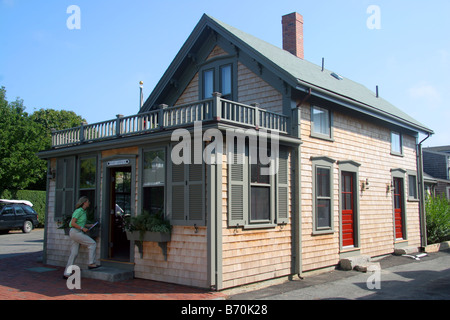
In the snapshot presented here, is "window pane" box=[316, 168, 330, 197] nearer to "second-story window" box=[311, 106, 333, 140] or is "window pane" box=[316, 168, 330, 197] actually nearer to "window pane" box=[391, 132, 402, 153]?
"second-story window" box=[311, 106, 333, 140]

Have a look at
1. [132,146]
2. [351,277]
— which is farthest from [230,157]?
[351,277]

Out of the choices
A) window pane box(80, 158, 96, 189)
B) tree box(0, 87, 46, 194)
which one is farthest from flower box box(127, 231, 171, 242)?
tree box(0, 87, 46, 194)

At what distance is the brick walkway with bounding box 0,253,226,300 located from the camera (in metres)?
8.30

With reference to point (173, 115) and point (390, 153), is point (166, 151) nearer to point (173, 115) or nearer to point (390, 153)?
point (173, 115)

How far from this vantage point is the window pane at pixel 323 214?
11734 mm

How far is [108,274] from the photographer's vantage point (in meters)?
9.85

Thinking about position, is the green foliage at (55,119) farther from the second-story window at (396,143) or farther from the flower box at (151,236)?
the flower box at (151,236)

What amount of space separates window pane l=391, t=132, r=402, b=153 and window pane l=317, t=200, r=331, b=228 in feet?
17.5

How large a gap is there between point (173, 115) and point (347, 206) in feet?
21.3

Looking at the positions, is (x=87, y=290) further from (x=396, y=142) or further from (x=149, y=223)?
(x=396, y=142)

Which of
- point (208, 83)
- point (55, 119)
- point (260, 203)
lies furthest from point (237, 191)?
point (55, 119)

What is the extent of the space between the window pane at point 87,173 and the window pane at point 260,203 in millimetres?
4708

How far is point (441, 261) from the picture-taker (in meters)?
14.1

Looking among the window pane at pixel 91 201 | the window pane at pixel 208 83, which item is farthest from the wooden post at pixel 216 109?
the window pane at pixel 91 201
